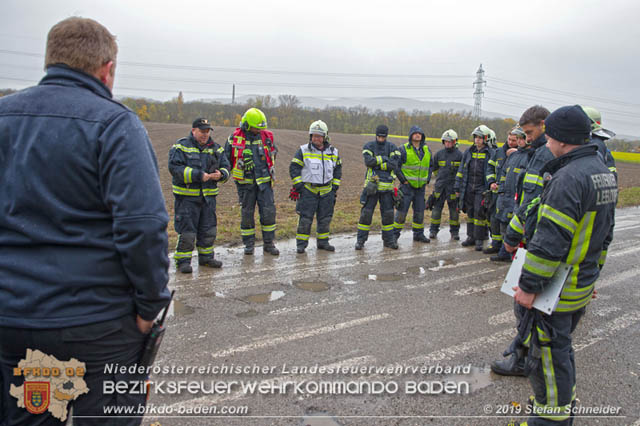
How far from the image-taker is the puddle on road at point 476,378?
12.0ft

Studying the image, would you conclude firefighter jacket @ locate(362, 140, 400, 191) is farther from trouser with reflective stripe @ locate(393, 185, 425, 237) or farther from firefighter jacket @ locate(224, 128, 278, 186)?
firefighter jacket @ locate(224, 128, 278, 186)

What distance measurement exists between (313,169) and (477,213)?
3415mm

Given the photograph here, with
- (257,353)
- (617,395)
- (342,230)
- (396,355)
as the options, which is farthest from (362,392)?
(342,230)

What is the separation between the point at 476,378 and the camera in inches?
149

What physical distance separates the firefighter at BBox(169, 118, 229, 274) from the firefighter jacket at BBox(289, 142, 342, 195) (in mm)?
1530

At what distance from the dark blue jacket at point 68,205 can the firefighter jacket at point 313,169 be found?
238 inches

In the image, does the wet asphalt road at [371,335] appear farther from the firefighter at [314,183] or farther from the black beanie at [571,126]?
the black beanie at [571,126]

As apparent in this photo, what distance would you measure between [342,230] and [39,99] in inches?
322

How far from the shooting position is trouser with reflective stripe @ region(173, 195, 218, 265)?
6.45 m

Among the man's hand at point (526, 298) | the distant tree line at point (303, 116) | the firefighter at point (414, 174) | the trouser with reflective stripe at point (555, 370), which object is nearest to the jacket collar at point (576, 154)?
the man's hand at point (526, 298)

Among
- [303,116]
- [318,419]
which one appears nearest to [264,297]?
[318,419]

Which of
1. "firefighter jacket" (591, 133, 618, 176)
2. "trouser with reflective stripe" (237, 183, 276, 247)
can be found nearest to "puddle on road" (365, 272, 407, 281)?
"trouser with reflective stripe" (237, 183, 276, 247)

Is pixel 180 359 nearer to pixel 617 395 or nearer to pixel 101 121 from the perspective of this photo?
pixel 101 121

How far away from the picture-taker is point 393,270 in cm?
688
